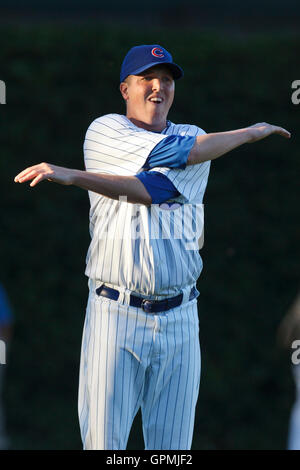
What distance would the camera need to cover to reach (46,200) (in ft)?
19.0

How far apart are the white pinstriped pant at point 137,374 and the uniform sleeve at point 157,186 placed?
459 mm

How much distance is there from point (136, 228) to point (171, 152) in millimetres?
338

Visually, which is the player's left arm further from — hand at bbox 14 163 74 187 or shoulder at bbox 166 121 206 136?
shoulder at bbox 166 121 206 136

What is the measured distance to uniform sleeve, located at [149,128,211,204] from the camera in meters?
3.35

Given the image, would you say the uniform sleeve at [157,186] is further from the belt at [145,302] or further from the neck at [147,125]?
the belt at [145,302]

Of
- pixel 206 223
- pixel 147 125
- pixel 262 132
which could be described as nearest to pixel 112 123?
pixel 147 125

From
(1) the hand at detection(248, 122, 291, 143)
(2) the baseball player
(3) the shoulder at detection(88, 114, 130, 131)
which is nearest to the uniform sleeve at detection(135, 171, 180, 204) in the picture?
(2) the baseball player

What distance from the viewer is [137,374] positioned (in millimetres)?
3432

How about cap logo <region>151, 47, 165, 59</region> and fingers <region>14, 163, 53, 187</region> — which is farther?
cap logo <region>151, 47, 165, 59</region>

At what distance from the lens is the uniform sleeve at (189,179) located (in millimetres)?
3348

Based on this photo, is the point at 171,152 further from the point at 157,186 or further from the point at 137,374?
the point at 137,374

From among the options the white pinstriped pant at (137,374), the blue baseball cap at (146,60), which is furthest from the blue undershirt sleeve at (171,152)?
the white pinstriped pant at (137,374)
